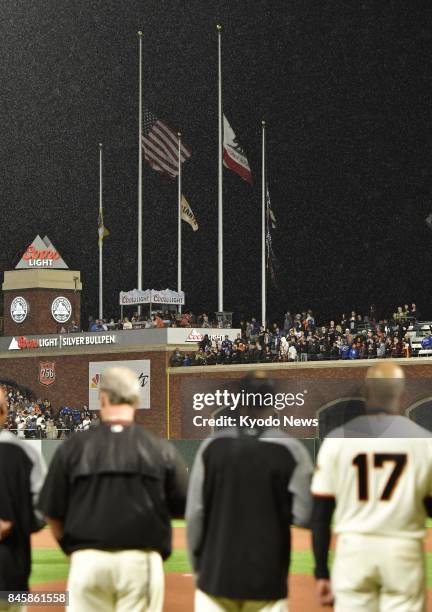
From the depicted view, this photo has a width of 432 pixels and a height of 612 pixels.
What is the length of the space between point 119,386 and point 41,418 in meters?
49.8

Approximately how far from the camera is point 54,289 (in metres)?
69.1

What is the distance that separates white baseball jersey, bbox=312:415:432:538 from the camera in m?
6.13

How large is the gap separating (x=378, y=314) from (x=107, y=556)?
72.6m

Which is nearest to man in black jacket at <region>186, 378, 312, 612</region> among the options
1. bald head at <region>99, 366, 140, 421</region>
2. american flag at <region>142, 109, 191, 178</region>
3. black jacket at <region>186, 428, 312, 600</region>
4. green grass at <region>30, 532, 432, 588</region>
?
black jacket at <region>186, 428, 312, 600</region>

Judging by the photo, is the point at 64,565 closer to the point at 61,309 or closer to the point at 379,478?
the point at 379,478

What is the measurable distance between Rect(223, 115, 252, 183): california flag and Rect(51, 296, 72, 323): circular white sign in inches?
865

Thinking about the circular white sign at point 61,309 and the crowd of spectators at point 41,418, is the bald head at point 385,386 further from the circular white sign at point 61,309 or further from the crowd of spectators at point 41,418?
the circular white sign at point 61,309

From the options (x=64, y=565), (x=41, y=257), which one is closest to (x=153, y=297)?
(x=41, y=257)

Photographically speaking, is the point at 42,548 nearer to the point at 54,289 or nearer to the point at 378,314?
the point at 54,289

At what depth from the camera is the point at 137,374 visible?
2223 inches

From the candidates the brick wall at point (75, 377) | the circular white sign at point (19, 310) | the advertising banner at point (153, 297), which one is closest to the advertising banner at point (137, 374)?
the brick wall at point (75, 377)

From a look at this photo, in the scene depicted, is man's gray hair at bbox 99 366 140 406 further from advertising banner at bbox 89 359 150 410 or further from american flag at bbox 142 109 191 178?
advertising banner at bbox 89 359 150 410

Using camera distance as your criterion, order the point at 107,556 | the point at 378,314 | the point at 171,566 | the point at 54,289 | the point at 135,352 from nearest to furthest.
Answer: the point at 107,556 → the point at 171,566 → the point at 135,352 → the point at 54,289 → the point at 378,314

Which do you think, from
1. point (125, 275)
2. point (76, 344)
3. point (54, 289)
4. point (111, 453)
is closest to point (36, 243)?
point (54, 289)
